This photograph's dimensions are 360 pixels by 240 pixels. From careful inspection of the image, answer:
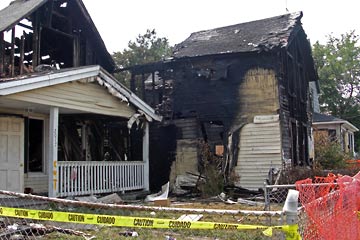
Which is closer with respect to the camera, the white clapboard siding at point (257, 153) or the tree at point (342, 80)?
the white clapboard siding at point (257, 153)

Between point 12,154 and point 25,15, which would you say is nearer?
point 12,154

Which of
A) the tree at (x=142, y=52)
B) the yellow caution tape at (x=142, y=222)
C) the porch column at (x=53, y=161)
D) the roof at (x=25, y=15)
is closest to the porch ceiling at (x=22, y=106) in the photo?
the porch column at (x=53, y=161)

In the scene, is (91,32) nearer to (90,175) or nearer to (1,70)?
(1,70)

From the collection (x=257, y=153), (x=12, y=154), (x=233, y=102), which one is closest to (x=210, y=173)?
(x=257, y=153)

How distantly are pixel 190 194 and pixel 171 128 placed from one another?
3396 millimetres

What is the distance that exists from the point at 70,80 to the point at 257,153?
8.37 meters

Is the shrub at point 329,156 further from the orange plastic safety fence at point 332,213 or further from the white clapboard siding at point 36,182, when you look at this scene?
the orange plastic safety fence at point 332,213

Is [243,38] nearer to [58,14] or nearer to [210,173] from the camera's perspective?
[210,173]

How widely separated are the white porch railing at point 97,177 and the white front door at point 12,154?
1.35 metres

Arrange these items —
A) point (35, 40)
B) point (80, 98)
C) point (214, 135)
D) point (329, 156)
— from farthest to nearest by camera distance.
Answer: point (329, 156) → point (214, 135) → point (35, 40) → point (80, 98)

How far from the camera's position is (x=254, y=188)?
16750 millimetres

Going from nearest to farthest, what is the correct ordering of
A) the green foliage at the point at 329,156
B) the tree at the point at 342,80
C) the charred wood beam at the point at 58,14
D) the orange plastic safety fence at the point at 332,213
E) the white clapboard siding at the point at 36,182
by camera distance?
the orange plastic safety fence at the point at 332,213 < the white clapboard siding at the point at 36,182 < the charred wood beam at the point at 58,14 < the green foliage at the point at 329,156 < the tree at the point at 342,80

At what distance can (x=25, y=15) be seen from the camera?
527 inches

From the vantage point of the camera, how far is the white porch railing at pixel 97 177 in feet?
38.7
